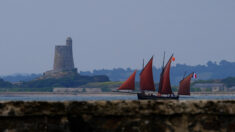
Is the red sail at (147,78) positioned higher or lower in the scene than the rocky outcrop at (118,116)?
higher

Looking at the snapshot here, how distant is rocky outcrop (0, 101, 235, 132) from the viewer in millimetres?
5680

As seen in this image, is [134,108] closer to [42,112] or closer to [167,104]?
[167,104]

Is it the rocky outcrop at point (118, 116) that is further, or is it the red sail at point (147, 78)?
the red sail at point (147, 78)

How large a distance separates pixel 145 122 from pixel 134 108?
19 centimetres

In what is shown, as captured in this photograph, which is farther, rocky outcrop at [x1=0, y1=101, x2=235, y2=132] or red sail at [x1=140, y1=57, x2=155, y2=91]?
red sail at [x1=140, y1=57, x2=155, y2=91]

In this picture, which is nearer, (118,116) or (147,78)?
(118,116)

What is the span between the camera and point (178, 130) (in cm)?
588

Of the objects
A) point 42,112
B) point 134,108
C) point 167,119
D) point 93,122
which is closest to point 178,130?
point 167,119

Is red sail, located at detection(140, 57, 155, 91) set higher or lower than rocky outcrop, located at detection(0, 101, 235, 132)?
higher

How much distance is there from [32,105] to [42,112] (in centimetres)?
12

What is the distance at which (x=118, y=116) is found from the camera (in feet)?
19.1

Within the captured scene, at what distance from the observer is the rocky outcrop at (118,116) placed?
5.68 m

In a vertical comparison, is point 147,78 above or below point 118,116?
above

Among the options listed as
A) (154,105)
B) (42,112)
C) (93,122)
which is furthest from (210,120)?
(42,112)
